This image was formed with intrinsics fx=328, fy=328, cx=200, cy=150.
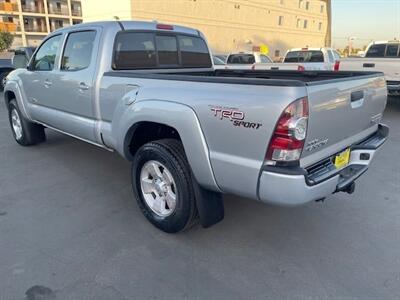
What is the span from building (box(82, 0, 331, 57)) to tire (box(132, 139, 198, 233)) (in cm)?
3104

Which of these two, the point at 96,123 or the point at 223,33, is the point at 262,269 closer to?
the point at 96,123

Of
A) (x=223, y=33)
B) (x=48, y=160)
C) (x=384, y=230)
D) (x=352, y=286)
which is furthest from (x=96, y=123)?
(x=223, y=33)

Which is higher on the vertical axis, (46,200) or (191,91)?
(191,91)

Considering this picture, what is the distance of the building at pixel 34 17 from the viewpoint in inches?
1624

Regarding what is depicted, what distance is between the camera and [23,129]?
5.58m

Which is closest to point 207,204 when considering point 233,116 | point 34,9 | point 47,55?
point 233,116

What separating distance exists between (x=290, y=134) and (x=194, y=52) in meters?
3.00

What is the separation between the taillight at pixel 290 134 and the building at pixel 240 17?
32.1 m

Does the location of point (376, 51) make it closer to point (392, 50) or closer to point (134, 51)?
point (392, 50)

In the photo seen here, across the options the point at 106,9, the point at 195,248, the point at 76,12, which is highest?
→ the point at 76,12

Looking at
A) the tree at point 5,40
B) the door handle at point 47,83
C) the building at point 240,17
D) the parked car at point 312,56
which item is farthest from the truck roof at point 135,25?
the tree at point 5,40

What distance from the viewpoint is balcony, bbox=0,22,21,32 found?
39469mm

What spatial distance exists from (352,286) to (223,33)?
3979cm

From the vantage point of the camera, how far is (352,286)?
7.79ft
